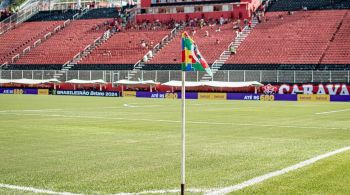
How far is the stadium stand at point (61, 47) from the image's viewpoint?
81144mm

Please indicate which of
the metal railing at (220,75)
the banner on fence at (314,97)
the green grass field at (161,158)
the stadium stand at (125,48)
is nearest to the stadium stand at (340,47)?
the metal railing at (220,75)

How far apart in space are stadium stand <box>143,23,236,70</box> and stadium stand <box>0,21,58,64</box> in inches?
963

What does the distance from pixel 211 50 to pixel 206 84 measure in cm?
979

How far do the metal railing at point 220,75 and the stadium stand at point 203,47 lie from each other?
352cm

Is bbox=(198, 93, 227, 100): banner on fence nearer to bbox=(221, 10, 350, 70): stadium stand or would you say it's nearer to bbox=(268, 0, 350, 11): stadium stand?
bbox=(221, 10, 350, 70): stadium stand

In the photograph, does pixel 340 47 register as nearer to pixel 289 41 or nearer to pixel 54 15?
pixel 289 41

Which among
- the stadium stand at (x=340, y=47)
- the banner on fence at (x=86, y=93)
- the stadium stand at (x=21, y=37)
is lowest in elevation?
the banner on fence at (x=86, y=93)

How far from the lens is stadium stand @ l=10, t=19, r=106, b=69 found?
8114cm

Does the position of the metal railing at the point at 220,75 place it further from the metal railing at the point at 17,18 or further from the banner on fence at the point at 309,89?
the metal railing at the point at 17,18

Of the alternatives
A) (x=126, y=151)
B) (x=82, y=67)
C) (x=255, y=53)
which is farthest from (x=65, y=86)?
(x=126, y=151)

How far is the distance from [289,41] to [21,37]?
4384 cm

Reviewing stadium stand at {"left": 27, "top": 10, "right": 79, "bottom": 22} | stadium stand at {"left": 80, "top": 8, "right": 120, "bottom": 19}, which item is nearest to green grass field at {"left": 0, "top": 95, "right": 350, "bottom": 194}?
stadium stand at {"left": 80, "top": 8, "right": 120, "bottom": 19}

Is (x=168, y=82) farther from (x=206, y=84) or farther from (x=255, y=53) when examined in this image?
(x=255, y=53)

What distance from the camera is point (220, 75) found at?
64.7m
